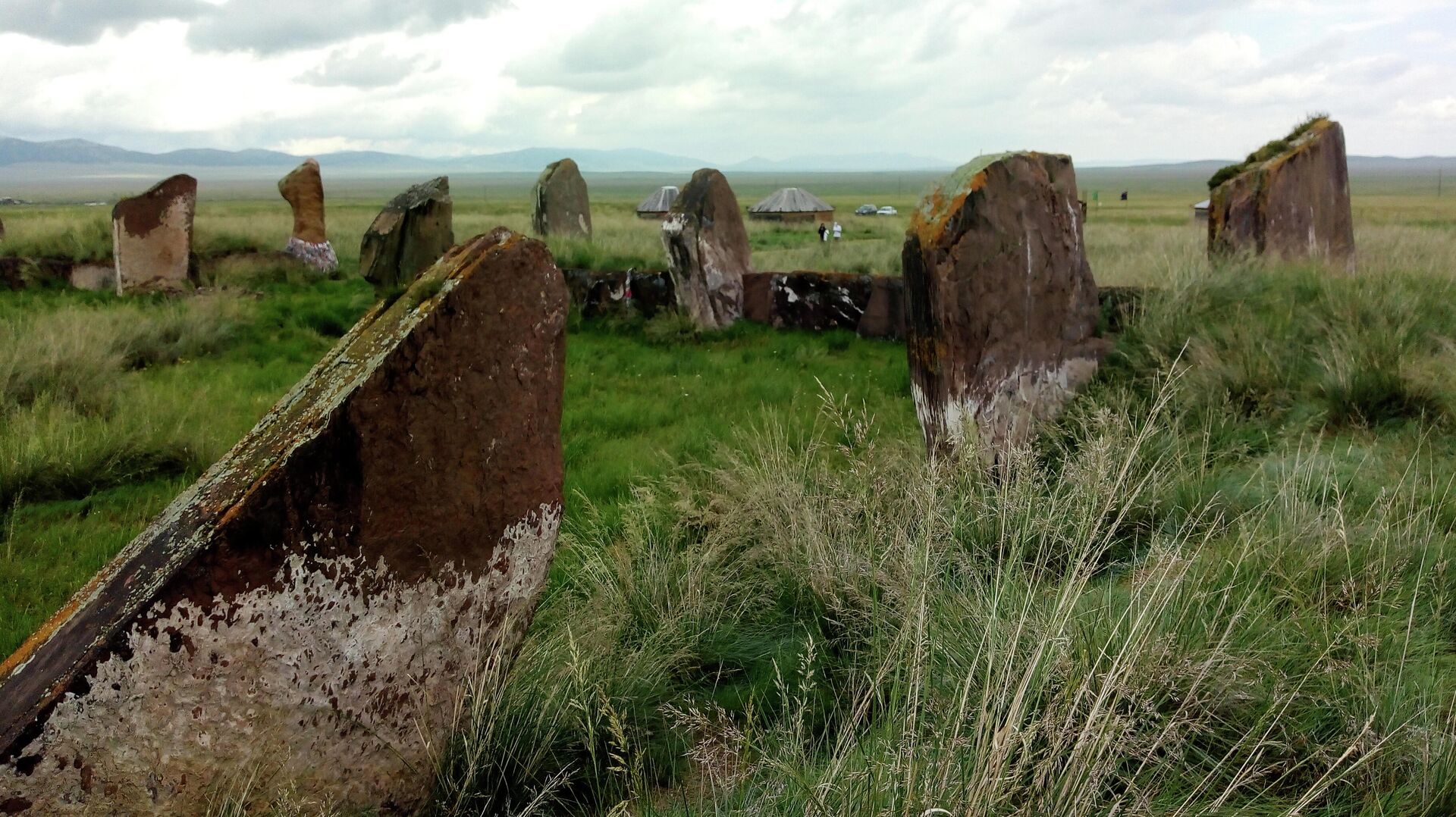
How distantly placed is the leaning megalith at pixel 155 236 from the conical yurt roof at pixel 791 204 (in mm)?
25390

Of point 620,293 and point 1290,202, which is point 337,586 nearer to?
point 620,293

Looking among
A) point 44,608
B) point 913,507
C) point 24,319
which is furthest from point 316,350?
point 913,507

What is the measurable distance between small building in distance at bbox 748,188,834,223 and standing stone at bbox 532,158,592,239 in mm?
17596

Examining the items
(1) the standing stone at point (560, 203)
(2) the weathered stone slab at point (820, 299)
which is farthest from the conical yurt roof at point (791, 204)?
(2) the weathered stone slab at point (820, 299)

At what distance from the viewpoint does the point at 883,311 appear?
9.91 metres

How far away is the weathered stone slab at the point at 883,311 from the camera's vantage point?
32.1ft

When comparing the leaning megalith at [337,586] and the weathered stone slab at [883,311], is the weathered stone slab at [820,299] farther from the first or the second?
the leaning megalith at [337,586]

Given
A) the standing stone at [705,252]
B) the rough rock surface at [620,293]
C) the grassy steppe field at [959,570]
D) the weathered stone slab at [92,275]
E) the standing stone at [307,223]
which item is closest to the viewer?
the grassy steppe field at [959,570]

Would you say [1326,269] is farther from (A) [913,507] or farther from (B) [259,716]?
(B) [259,716]

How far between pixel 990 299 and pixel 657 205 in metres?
31.5

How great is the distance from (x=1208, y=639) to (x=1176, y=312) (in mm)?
5011

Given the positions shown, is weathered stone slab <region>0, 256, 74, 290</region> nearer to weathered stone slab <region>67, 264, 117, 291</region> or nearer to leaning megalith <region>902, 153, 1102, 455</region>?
weathered stone slab <region>67, 264, 117, 291</region>

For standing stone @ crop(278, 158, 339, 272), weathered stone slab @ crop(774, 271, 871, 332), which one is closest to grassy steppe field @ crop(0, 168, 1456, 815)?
weathered stone slab @ crop(774, 271, 871, 332)

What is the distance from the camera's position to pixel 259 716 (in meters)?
2.35
